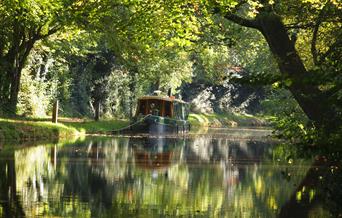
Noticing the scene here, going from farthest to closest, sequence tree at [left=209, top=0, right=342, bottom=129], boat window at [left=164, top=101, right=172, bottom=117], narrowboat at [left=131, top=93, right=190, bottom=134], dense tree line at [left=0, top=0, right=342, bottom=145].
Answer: boat window at [left=164, top=101, right=172, bottom=117] < narrowboat at [left=131, top=93, right=190, bottom=134] < dense tree line at [left=0, top=0, right=342, bottom=145] < tree at [left=209, top=0, right=342, bottom=129]

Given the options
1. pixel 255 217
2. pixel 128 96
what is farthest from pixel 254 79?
pixel 128 96

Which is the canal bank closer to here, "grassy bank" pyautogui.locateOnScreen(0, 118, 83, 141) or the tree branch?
"grassy bank" pyautogui.locateOnScreen(0, 118, 83, 141)

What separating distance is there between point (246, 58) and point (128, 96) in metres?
14.9

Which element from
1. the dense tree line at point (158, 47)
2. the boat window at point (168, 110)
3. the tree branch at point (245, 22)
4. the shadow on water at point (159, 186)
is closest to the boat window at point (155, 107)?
the boat window at point (168, 110)

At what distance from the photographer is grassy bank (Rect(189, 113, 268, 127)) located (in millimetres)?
68562

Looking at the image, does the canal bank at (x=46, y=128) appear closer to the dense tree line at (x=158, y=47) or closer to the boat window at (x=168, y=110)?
the dense tree line at (x=158, y=47)

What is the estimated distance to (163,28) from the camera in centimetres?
2162

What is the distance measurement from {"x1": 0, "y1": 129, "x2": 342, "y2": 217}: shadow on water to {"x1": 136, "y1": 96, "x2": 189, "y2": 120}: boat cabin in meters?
24.2

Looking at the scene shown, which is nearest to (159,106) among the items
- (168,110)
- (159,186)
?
(168,110)

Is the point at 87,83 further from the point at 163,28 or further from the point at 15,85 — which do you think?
the point at 163,28

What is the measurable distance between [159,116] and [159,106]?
2.18 metres

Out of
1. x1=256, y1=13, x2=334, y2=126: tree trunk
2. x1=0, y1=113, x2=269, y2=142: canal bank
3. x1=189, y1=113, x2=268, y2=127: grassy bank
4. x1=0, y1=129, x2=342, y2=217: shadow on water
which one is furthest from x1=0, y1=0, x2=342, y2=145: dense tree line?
x1=189, y1=113, x2=268, y2=127: grassy bank

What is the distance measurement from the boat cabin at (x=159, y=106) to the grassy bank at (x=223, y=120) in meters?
17.5

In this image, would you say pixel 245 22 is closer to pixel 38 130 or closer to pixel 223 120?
pixel 38 130
